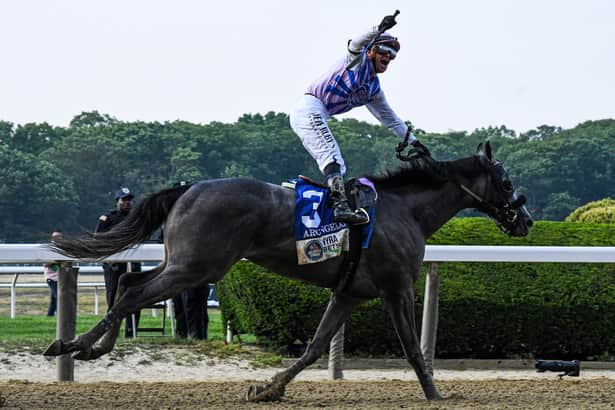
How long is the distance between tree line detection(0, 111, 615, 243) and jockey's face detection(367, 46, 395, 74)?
3231 centimetres

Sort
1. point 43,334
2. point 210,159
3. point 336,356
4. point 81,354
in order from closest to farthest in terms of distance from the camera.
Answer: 1. point 81,354
2. point 336,356
3. point 43,334
4. point 210,159

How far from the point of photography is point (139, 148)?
4475 cm

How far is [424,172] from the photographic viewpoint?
19.0 feet

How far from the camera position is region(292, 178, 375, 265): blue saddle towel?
5.16 m

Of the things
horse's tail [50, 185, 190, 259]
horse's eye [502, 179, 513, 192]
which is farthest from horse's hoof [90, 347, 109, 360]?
horse's eye [502, 179, 513, 192]

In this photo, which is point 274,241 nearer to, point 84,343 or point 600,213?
point 84,343

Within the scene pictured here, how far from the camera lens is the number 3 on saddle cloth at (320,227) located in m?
5.16

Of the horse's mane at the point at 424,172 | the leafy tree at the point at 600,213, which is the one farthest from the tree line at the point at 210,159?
the horse's mane at the point at 424,172

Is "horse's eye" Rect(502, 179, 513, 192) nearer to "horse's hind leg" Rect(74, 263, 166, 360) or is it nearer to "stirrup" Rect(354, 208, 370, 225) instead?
"stirrup" Rect(354, 208, 370, 225)

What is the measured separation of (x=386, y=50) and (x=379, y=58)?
0.19 feet

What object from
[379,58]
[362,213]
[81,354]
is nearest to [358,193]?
[362,213]

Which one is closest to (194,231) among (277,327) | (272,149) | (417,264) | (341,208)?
(341,208)

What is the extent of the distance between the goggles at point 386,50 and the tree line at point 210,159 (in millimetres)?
32340

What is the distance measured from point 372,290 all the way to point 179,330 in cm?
415
